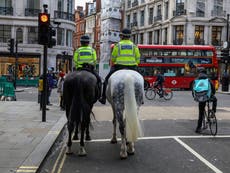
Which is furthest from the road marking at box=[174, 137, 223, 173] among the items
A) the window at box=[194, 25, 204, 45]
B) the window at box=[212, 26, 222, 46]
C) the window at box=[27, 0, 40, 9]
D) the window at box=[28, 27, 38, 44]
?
the window at box=[212, 26, 222, 46]

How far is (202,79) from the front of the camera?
461 inches

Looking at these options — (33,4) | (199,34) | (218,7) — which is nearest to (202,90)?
(33,4)

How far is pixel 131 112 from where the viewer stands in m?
7.91

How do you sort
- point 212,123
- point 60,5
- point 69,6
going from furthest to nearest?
point 69,6, point 60,5, point 212,123

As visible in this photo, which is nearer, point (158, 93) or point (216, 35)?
point (158, 93)

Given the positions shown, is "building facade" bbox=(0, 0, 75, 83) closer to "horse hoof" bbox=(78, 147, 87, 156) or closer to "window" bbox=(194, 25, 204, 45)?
"window" bbox=(194, 25, 204, 45)

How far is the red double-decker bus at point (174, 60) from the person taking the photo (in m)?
38.7

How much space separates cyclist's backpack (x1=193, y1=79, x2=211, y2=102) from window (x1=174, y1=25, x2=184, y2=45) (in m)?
45.6

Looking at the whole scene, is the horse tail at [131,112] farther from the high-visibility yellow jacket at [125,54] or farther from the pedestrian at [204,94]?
the pedestrian at [204,94]

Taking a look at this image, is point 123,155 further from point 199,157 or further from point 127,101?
point 199,157

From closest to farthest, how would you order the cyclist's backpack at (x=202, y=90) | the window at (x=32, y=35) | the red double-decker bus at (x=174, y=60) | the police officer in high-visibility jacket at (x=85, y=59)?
the police officer in high-visibility jacket at (x=85, y=59)
the cyclist's backpack at (x=202, y=90)
the red double-decker bus at (x=174, y=60)
the window at (x=32, y=35)

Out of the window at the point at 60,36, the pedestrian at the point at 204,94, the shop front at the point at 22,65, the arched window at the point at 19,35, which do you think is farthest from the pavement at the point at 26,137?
the window at the point at 60,36

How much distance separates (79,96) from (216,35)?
50779 millimetres

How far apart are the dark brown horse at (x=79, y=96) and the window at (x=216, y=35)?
50.0m
